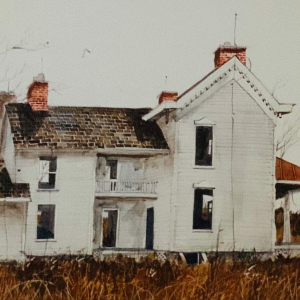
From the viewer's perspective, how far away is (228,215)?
4.58 meters

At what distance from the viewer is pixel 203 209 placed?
468 centimetres

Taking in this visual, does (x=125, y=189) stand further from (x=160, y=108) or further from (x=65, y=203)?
(x=160, y=108)

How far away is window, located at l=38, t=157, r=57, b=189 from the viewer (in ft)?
14.9

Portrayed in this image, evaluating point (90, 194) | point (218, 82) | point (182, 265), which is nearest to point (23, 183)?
point (90, 194)

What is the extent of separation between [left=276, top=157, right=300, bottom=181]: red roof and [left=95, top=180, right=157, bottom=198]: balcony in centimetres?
96

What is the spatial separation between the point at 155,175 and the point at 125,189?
10.4 inches

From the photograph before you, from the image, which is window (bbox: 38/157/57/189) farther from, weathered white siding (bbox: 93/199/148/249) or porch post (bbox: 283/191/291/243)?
porch post (bbox: 283/191/291/243)

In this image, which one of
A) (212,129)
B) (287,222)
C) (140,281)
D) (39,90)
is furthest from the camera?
(212,129)

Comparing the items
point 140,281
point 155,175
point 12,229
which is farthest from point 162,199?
point 12,229

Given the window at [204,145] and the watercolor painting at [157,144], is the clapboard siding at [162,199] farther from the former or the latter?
the window at [204,145]

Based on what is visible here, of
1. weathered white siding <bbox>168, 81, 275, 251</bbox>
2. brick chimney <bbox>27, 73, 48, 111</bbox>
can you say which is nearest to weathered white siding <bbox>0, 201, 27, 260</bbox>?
brick chimney <bbox>27, 73, 48, 111</bbox>

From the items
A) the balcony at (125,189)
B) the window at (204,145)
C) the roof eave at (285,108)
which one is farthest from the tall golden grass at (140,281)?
the roof eave at (285,108)

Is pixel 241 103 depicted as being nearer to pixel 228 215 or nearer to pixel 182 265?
pixel 228 215

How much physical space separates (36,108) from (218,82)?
4.90 feet
